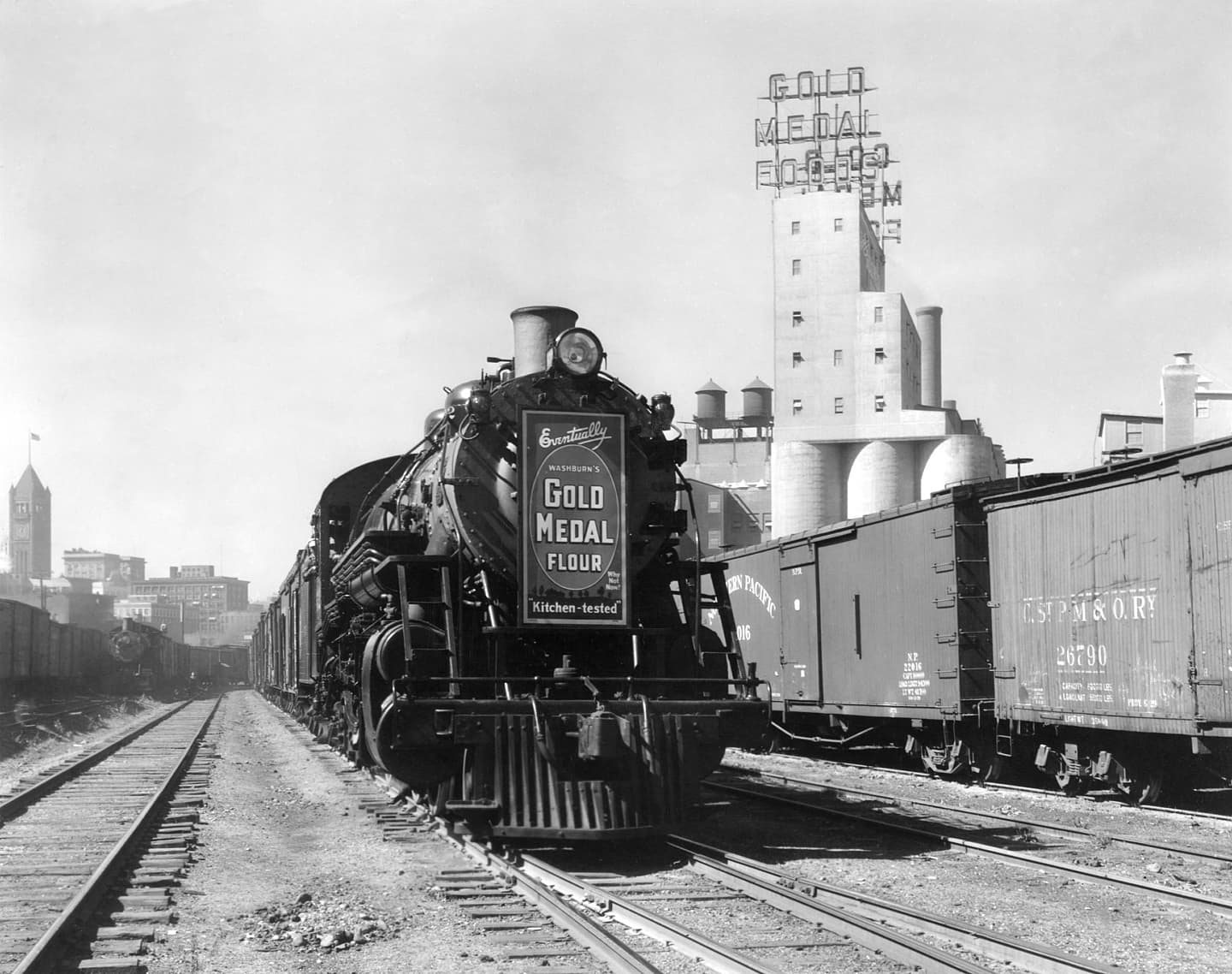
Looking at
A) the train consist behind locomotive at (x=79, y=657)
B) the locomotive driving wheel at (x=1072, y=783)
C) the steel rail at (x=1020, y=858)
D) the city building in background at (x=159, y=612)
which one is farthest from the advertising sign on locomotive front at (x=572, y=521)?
the city building in background at (x=159, y=612)

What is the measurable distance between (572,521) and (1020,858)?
13.4ft

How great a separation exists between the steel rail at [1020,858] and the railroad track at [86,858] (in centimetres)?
550

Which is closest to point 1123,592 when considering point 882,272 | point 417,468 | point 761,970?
point 417,468

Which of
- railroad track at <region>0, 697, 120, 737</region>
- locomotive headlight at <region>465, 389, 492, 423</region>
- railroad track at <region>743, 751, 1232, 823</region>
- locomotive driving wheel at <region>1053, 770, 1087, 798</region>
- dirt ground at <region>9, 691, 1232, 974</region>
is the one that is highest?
locomotive headlight at <region>465, 389, 492, 423</region>

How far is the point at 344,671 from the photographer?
45.8ft

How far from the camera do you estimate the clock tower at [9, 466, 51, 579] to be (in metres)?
106

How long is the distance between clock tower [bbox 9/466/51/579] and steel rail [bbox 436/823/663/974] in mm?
101732

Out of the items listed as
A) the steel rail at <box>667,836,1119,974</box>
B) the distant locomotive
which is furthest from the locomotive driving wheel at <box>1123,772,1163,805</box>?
the distant locomotive

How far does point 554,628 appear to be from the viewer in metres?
10.1

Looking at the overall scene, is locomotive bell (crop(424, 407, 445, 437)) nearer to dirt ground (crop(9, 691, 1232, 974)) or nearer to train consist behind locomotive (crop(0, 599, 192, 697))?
dirt ground (crop(9, 691, 1232, 974))

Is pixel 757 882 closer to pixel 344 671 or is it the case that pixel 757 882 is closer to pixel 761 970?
pixel 761 970

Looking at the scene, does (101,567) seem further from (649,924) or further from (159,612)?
(649,924)

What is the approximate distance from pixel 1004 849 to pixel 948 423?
53.5 m

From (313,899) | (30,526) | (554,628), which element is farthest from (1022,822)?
(30,526)
